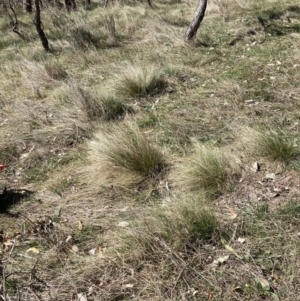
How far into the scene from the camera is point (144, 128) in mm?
4672

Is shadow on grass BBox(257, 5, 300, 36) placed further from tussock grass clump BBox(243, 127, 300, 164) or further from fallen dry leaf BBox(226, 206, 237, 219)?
fallen dry leaf BBox(226, 206, 237, 219)

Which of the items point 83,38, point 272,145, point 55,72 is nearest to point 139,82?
point 55,72

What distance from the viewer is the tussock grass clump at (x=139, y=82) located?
553 centimetres

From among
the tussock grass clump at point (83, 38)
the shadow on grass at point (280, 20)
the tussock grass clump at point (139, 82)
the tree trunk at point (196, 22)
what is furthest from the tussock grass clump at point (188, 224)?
the tussock grass clump at point (83, 38)

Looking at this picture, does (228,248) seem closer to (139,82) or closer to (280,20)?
(139,82)

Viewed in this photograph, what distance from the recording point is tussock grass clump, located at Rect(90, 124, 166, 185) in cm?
368

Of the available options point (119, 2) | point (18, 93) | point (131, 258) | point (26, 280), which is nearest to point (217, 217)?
point (131, 258)

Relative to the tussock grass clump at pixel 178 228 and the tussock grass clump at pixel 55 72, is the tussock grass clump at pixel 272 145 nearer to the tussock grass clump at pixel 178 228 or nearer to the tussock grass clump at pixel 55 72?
the tussock grass clump at pixel 178 228

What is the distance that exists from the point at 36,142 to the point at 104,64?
2.93 meters

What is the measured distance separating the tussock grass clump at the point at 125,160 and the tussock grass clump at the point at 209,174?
334 millimetres

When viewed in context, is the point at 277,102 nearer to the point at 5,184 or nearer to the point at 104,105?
the point at 104,105

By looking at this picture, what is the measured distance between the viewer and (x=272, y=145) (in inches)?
141

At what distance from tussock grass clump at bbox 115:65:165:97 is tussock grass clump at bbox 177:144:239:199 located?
2238 millimetres

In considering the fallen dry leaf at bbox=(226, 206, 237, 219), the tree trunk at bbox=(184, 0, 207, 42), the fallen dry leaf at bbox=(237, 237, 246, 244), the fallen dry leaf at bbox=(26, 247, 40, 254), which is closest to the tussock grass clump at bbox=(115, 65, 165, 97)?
the tree trunk at bbox=(184, 0, 207, 42)
